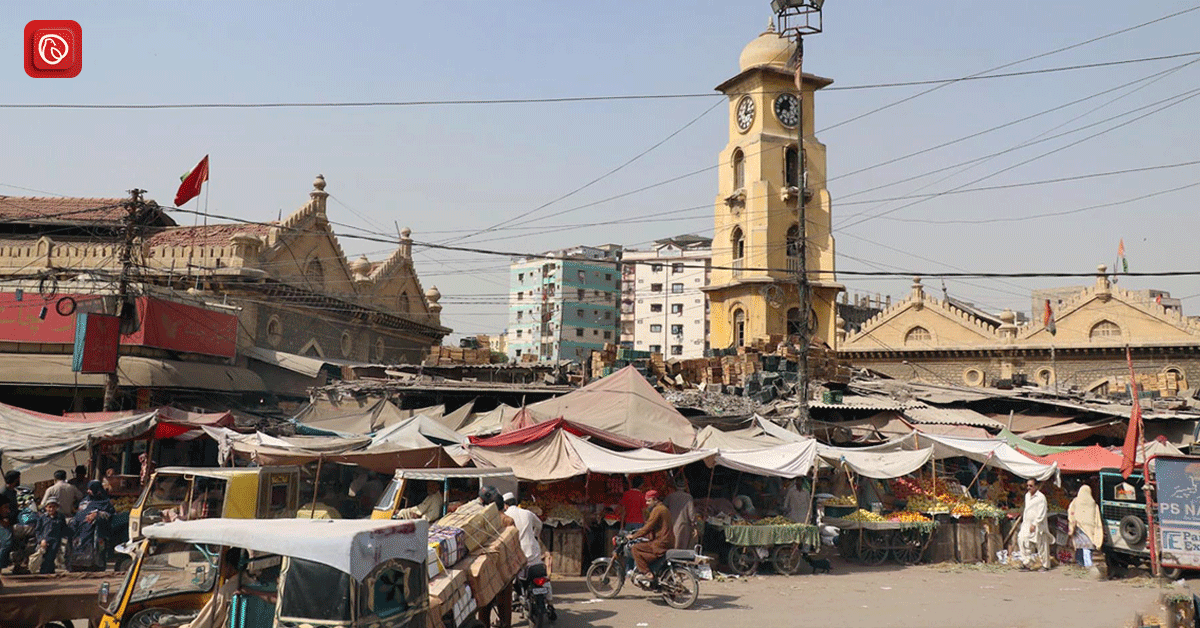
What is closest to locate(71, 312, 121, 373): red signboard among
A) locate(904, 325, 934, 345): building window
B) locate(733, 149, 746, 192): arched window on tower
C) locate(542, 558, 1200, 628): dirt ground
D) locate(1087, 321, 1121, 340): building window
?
locate(542, 558, 1200, 628): dirt ground

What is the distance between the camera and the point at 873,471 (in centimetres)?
1725

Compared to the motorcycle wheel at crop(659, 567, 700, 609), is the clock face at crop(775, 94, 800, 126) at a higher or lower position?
higher

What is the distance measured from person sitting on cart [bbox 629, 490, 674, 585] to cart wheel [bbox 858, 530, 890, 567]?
6459 millimetres

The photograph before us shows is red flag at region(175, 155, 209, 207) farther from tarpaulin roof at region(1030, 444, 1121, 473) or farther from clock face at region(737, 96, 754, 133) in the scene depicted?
clock face at region(737, 96, 754, 133)

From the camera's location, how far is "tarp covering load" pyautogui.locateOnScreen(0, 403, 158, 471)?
15.1 meters

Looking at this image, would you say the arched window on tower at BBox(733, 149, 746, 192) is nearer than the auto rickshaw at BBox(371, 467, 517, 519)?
No

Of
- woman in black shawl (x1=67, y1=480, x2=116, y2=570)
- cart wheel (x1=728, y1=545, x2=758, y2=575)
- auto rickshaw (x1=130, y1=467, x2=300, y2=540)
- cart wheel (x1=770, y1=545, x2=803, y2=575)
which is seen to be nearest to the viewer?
auto rickshaw (x1=130, y1=467, x2=300, y2=540)

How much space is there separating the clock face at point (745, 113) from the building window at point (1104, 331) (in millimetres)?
19023

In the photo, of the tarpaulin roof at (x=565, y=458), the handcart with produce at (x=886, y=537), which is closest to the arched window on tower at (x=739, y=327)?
the handcart with produce at (x=886, y=537)

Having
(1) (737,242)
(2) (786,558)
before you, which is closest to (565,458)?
(2) (786,558)

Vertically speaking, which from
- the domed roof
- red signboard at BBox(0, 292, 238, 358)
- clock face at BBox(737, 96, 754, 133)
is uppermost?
the domed roof

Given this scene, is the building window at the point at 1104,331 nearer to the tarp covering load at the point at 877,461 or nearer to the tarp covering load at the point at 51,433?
the tarp covering load at the point at 877,461

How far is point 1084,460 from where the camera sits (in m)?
19.1

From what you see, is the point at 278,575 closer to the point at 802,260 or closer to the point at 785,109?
the point at 802,260
